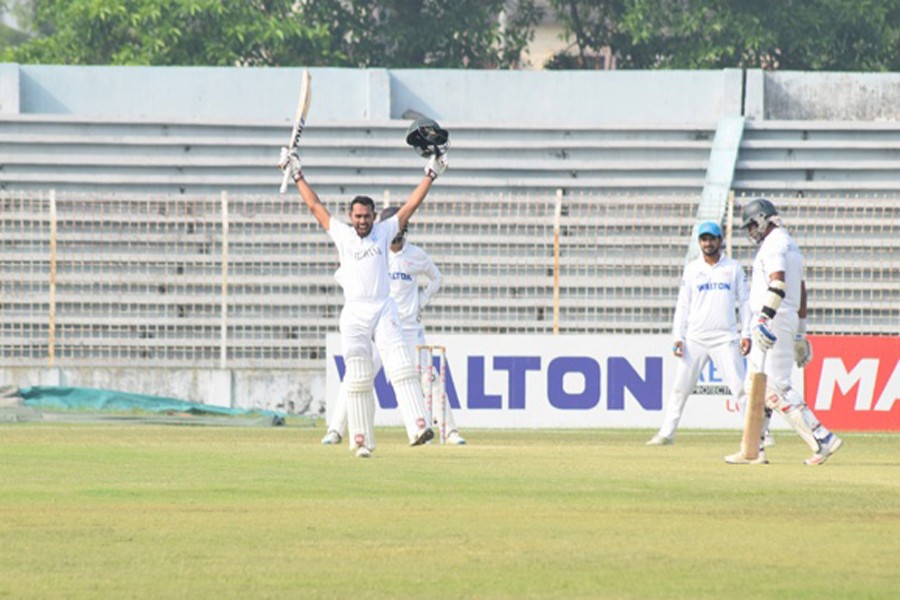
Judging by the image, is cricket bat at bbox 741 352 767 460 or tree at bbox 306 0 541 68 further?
tree at bbox 306 0 541 68

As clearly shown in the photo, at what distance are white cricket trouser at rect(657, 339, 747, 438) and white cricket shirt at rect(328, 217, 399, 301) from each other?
3978 millimetres

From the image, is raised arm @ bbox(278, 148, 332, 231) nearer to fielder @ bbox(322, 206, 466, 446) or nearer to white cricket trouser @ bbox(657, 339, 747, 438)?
fielder @ bbox(322, 206, 466, 446)

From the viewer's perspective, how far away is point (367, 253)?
1348 cm

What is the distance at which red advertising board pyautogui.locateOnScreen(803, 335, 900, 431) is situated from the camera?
20672mm

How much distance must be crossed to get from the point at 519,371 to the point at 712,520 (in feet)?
42.1

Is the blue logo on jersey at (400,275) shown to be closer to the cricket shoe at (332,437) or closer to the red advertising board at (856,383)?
the cricket shoe at (332,437)

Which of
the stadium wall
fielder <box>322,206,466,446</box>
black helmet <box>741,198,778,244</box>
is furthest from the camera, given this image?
the stadium wall

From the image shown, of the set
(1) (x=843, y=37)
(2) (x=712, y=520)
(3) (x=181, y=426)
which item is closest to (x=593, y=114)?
(1) (x=843, y=37)

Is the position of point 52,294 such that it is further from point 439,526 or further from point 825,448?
point 439,526

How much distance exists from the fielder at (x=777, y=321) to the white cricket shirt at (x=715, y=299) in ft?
9.13

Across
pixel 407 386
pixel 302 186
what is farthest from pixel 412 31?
pixel 407 386

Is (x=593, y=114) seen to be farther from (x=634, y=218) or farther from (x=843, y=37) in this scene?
(x=843, y=37)

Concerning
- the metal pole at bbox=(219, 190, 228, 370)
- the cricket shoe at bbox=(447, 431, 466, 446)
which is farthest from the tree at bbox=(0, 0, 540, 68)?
the cricket shoe at bbox=(447, 431, 466, 446)

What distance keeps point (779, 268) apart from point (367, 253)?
2623 millimetres
